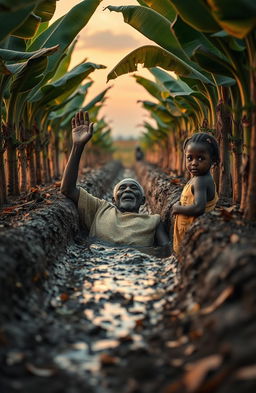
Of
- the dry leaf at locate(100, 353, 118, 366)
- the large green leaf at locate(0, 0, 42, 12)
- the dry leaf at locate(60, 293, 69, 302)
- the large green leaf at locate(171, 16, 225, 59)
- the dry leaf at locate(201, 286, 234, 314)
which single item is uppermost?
the large green leaf at locate(171, 16, 225, 59)

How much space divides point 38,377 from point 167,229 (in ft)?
14.6

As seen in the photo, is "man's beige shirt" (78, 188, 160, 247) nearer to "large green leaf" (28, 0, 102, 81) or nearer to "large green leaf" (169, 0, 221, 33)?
"large green leaf" (169, 0, 221, 33)

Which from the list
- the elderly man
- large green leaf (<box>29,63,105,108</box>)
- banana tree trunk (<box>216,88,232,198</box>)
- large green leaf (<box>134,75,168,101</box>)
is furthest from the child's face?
large green leaf (<box>134,75,168,101</box>)

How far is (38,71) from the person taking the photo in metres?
7.05

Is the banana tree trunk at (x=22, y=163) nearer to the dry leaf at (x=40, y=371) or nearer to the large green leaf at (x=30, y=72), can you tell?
the large green leaf at (x=30, y=72)

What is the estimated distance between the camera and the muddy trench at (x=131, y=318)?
248cm

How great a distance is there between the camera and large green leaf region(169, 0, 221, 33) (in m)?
5.01

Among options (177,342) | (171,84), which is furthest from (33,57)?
(177,342)

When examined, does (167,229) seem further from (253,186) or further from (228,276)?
(228,276)

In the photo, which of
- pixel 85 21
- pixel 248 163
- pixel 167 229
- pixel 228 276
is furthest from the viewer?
pixel 85 21

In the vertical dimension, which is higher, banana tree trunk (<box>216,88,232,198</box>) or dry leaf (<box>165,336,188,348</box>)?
banana tree trunk (<box>216,88,232,198</box>)

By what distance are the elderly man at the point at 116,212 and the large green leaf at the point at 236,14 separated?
2.60 m

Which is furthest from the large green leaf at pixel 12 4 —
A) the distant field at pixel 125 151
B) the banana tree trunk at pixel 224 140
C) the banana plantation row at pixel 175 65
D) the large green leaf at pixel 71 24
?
the distant field at pixel 125 151

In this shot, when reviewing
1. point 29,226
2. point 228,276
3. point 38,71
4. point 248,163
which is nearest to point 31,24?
point 38,71
